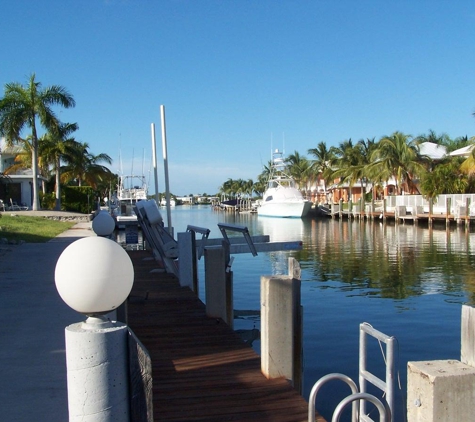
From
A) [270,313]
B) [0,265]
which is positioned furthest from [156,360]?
[0,265]

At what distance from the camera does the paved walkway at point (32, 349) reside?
537 centimetres

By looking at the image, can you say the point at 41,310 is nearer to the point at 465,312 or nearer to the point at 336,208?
the point at 465,312

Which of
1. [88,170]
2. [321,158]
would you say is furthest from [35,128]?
[321,158]

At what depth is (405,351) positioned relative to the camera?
1084 centimetres

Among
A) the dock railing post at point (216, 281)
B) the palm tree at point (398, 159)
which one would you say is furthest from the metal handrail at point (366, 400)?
the palm tree at point (398, 159)

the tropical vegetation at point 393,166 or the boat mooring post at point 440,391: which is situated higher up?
the tropical vegetation at point 393,166

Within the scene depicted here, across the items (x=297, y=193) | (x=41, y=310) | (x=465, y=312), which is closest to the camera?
(x=465, y=312)

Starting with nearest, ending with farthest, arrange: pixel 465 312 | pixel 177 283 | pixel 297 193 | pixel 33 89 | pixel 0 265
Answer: pixel 465 312 < pixel 177 283 < pixel 0 265 < pixel 33 89 < pixel 297 193

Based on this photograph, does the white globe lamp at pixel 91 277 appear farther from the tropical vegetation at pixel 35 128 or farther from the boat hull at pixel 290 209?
the boat hull at pixel 290 209

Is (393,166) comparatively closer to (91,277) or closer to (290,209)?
(290,209)

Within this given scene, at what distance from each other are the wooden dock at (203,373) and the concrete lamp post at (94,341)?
6.60 ft

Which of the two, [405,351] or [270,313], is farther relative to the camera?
[405,351]

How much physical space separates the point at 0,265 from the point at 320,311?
29.2ft

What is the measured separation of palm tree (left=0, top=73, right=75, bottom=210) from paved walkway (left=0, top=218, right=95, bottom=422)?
33.7 m
